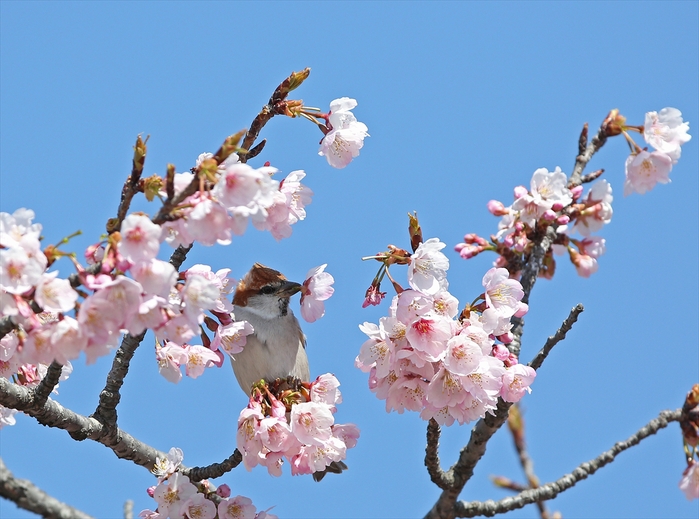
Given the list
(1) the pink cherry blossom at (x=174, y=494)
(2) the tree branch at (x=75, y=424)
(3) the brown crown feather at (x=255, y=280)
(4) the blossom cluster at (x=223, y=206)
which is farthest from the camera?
(3) the brown crown feather at (x=255, y=280)

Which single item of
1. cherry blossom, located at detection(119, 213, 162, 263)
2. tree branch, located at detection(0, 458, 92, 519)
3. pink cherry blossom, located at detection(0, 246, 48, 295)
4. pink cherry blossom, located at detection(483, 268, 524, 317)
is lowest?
tree branch, located at detection(0, 458, 92, 519)

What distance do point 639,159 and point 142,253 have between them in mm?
2426

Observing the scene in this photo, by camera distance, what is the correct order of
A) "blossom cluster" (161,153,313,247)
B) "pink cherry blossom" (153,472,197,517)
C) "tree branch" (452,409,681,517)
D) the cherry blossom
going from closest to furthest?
the cherry blossom, "blossom cluster" (161,153,313,247), "pink cherry blossom" (153,472,197,517), "tree branch" (452,409,681,517)

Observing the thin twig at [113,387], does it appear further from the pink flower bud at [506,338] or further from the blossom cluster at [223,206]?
the pink flower bud at [506,338]

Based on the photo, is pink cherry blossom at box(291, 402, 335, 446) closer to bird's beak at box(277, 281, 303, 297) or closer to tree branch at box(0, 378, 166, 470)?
tree branch at box(0, 378, 166, 470)

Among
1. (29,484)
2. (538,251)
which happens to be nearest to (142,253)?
(29,484)

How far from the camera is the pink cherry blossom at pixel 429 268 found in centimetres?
339

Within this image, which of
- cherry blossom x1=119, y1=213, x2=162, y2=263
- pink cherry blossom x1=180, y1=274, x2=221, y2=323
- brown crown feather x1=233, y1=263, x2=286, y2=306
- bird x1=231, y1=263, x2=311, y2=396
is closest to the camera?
cherry blossom x1=119, y1=213, x2=162, y2=263

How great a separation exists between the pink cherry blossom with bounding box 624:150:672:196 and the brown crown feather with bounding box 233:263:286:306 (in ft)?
9.99

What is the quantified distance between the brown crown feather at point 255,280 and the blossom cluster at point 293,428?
7.32ft

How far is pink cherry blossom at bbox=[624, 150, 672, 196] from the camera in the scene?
3.80 m

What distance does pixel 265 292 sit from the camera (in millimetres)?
6148

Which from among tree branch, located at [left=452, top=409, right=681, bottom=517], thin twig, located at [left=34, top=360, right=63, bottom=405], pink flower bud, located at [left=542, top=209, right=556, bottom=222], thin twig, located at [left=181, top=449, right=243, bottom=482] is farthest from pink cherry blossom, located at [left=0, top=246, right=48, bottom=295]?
tree branch, located at [left=452, top=409, right=681, bottom=517]

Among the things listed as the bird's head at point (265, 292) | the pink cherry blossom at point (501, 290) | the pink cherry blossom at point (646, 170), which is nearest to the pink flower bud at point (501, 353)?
the pink cherry blossom at point (501, 290)
